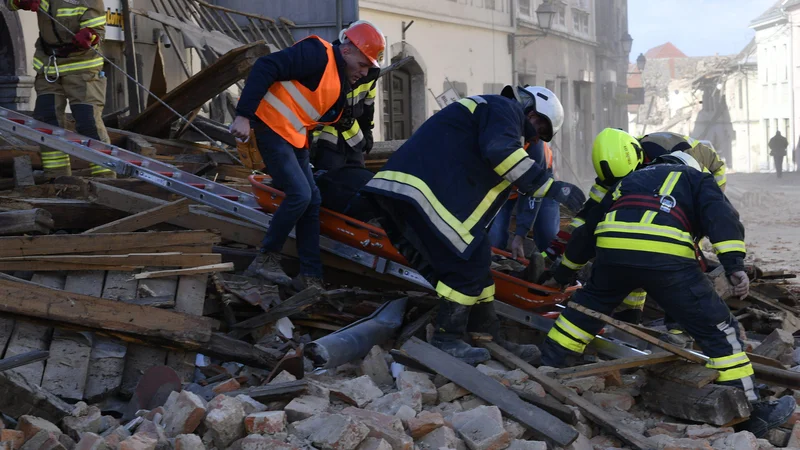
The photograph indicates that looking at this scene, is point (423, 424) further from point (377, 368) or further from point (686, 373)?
point (686, 373)

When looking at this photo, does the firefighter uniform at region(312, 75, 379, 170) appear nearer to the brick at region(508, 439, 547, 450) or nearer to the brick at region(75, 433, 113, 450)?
the brick at region(508, 439, 547, 450)

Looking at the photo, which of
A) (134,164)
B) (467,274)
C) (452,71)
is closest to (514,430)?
(467,274)

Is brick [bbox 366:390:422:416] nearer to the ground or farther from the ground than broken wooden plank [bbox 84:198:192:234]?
nearer to the ground

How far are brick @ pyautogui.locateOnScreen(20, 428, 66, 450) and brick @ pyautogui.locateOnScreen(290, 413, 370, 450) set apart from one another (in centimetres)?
96

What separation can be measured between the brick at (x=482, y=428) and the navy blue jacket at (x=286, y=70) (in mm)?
2239

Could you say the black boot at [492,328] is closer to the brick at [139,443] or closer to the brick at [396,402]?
the brick at [396,402]

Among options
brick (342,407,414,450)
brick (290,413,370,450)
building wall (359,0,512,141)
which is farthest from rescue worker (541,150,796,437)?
building wall (359,0,512,141)

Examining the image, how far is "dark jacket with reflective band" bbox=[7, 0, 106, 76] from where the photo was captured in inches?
292

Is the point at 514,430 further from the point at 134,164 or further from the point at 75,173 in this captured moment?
the point at 75,173

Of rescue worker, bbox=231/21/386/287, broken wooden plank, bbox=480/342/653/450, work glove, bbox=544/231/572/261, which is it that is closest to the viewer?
broken wooden plank, bbox=480/342/653/450

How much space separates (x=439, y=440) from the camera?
4.12m

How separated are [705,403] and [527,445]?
119 centimetres

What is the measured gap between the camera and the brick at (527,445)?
4145mm

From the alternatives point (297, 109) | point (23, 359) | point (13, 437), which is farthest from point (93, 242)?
point (13, 437)
